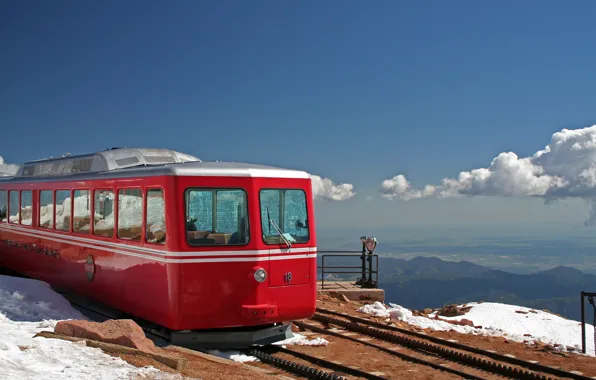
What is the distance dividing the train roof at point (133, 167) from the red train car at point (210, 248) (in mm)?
33

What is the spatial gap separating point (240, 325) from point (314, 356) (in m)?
1.29

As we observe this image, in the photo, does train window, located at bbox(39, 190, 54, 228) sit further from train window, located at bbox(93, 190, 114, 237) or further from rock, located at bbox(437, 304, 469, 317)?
rock, located at bbox(437, 304, 469, 317)

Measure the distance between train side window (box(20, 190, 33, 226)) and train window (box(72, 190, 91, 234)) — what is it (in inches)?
123

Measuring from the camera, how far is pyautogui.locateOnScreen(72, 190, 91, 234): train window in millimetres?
12438

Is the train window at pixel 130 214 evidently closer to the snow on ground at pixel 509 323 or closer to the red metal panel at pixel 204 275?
the red metal panel at pixel 204 275

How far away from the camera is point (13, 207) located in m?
16.9

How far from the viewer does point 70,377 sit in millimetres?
7027

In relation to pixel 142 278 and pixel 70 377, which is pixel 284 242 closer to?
pixel 142 278

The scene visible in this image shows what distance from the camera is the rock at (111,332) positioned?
838 centimetres

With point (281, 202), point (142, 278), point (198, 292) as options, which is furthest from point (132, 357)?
point (281, 202)

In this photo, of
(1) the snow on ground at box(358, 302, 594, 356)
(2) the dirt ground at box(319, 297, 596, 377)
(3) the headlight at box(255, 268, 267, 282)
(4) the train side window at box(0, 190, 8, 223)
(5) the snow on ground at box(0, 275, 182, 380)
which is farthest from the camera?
(4) the train side window at box(0, 190, 8, 223)

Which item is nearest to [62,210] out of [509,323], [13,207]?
[13,207]

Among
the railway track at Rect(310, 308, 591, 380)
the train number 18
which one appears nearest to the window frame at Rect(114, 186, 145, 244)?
the train number 18

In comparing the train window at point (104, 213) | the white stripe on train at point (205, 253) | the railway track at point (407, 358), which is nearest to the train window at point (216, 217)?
the white stripe on train at point (205, 253)
